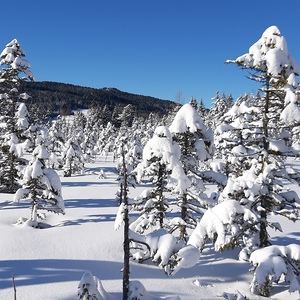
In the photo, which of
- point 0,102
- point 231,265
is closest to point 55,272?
point 231,265

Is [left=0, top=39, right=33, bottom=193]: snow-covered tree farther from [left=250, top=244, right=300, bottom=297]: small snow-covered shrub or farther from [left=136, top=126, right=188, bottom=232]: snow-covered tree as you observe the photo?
[left=250, top=244, right=300, bottom=297]: small snow-covered shrub

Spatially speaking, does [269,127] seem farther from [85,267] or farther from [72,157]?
[72,157]

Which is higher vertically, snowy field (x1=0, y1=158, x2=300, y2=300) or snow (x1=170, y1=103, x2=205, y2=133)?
snow (x1=170, y1=103, x2=205, y2=133)

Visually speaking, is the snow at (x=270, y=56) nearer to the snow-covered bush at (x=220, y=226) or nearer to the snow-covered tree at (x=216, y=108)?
the snow-covered bush at (x=220, y=226)

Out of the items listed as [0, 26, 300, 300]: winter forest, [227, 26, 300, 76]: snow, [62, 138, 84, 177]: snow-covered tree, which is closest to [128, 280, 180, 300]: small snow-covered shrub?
[0, 26, 300, 300]: winter forest

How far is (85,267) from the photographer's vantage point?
12203mm

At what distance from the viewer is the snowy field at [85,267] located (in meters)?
10.7

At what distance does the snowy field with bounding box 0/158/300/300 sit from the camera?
423 inches

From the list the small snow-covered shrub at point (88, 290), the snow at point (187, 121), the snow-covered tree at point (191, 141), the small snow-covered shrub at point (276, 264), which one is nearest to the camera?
the small snow-covered shrub at point (88, 290)

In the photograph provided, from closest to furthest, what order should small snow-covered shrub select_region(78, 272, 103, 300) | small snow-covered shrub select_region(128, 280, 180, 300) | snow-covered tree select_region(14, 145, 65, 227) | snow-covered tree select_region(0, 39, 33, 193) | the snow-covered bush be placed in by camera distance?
small snow-covered shrub select_region(78, 272, 103, 300), small snow-covered shrub select_region(128, 280, 180, 300), the snow-covered bush, snow-covered tree select_region(14, 145, 65, 227), snow-covered tree select_region(0, 39, 33, 193)

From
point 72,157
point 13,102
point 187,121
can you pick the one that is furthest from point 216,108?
point 187,121

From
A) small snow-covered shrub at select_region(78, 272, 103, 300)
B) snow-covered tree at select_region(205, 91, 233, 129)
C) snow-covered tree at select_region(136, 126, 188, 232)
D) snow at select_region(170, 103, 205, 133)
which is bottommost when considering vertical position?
small snow-covered shrub at select_region(78, 272, 103, 300)

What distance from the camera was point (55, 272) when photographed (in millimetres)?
11586

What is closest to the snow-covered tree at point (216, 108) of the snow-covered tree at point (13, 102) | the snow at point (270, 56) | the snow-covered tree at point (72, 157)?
the snow-covered tree at point (72, 157)
